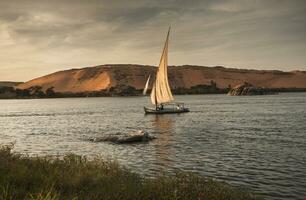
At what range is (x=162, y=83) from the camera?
255ft

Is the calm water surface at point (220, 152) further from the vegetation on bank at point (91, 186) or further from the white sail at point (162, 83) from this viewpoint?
the white sail at point (162, 83)

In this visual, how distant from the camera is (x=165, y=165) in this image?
27125 mm

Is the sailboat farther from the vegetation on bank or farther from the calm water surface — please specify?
the vegetation on bank

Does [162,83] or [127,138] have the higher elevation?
[162,83]

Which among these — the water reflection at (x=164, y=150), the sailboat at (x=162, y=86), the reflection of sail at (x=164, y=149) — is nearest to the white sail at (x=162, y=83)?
the sailboat at (x=162, y=86)

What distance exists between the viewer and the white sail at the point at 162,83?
74.9 m

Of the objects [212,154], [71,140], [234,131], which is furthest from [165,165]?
[234,131]

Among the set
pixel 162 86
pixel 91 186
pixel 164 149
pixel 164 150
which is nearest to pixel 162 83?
pixel 162 86

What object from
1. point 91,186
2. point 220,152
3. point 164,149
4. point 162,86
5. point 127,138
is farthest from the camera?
point 162,86

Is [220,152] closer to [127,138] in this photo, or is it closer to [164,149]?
[164,149]

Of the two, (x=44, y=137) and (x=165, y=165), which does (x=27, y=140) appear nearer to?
(x=44, y=137)

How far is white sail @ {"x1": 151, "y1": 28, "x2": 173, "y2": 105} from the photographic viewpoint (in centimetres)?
7490

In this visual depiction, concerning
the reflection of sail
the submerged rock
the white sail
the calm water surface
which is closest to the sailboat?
the white sail

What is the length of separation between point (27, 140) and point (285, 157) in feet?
88.2
